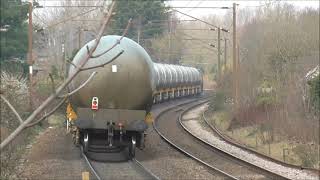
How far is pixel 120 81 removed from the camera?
14992 mm

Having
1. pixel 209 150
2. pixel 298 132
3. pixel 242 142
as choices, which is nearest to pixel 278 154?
pixel 298 132

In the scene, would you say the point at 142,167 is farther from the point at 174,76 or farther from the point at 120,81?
the point at 174,76

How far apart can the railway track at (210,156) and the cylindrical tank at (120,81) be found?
2697mm

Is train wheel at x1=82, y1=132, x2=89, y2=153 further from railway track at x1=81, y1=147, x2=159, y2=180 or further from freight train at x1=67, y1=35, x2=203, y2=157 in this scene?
railway track at x1=81, y1=147, x2=159, y2=180

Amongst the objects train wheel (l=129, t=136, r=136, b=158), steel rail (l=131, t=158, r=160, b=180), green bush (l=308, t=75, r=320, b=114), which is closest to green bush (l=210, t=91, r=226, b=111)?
green bush (l=308, t=75, r=320, b=114)

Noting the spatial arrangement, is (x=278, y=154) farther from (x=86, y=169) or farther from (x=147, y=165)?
(x=86, y=169)

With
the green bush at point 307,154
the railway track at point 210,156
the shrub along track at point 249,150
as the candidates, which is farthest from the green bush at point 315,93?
the railway track at point 210,156

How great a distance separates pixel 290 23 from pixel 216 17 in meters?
64.5

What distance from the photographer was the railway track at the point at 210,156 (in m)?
14.0

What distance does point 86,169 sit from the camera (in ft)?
46.7

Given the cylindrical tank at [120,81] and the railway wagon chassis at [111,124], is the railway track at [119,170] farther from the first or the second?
the cylindrical tank at [120,81]

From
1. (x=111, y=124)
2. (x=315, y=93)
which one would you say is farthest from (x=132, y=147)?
(x=315, y=93)

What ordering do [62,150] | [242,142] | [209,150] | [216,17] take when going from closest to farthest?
[62,150] → [209,150] → [242,142] → [216,17]

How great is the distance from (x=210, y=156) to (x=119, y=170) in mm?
4211
